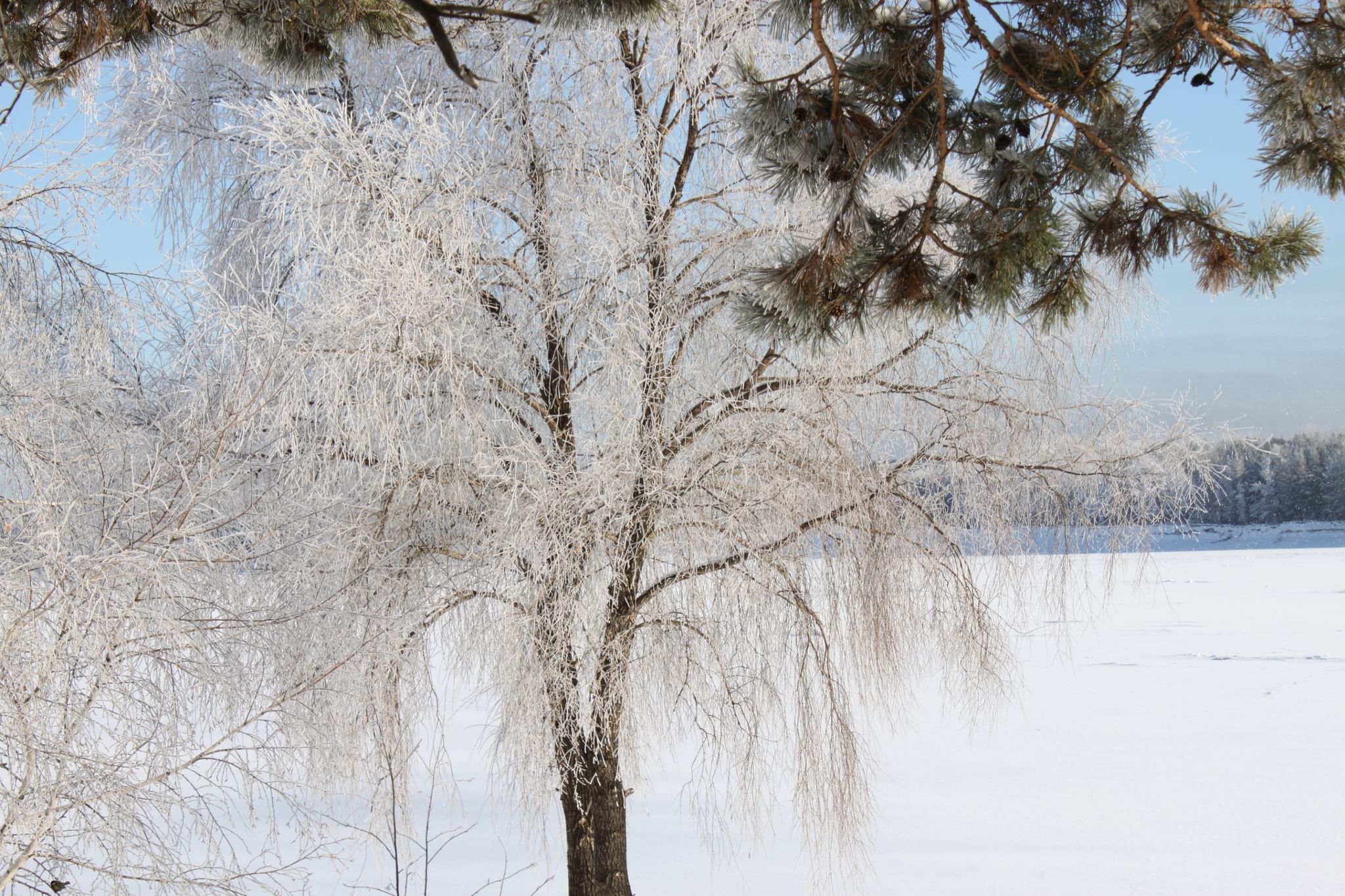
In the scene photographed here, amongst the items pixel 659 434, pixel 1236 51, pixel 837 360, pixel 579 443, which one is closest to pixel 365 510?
pixel 579 443

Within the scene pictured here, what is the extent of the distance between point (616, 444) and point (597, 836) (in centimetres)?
184

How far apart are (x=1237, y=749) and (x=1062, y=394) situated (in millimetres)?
4547

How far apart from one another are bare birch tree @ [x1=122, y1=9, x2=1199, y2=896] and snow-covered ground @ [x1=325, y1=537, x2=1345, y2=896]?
751mm

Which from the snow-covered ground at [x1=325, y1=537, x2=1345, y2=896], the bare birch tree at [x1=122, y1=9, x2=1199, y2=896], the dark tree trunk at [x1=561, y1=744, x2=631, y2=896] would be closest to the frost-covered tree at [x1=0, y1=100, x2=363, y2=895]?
the bare birch tree at [x1=122, y1=9, x2=1199, y2=896]

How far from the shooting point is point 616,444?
377 cm

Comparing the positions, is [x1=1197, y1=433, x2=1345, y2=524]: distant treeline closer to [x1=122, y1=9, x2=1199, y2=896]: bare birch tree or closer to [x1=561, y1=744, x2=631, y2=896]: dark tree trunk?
[x1=122, y1=9, x2=1199, y2=896]: bare birch tree

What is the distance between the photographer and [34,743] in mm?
2242

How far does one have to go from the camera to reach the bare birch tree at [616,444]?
150 inches

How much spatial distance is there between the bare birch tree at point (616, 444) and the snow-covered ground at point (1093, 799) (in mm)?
751

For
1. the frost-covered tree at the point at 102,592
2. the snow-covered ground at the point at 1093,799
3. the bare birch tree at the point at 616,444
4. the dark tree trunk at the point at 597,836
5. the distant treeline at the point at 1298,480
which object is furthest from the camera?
the distant treeline at the point at 1298,480

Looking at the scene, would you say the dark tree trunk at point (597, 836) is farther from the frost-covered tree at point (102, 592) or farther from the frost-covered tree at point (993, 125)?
the frost-covered tree at point (993, 125)

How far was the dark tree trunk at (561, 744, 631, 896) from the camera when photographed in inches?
176

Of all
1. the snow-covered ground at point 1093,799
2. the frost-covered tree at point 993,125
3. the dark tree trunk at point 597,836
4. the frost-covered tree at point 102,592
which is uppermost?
the frost-covered tree at point 993,125

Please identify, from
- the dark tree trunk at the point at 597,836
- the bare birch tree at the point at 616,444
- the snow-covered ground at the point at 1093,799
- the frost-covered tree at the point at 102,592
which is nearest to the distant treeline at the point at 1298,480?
the snow-covered ground at the point at 1093,799
